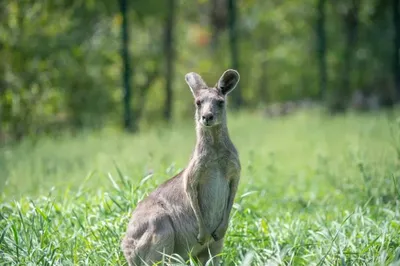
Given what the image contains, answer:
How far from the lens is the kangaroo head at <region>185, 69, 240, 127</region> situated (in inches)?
169

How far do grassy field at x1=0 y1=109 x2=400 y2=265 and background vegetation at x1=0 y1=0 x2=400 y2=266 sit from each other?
2 centimetres

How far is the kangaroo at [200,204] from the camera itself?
433 centimetres

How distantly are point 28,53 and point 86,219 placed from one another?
11151 millimetres

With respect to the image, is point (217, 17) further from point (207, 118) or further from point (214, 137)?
point (207, 118)

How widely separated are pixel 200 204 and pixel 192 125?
37.5 feet

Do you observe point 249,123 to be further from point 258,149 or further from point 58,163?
point 58,163

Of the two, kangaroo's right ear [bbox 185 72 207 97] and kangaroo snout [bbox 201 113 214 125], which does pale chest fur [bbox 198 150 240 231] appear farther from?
kangaroo's right ear [bbox 185 72 207 97]

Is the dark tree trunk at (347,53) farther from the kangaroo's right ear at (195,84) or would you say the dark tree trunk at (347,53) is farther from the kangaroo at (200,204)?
the kangaroo at (200,204)

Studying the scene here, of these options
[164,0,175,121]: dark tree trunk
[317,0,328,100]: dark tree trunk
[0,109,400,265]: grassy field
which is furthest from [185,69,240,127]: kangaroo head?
[164,0,175,121]: dark tree trunk

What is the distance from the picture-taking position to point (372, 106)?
24.1 m

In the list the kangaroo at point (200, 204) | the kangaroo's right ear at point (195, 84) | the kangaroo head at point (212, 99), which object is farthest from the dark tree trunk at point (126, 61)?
the kangaroo at point (200, 204)

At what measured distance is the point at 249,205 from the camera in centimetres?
618

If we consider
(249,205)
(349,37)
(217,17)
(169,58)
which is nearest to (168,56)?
(169,58)

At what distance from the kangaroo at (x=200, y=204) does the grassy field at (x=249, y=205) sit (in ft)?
1.25
